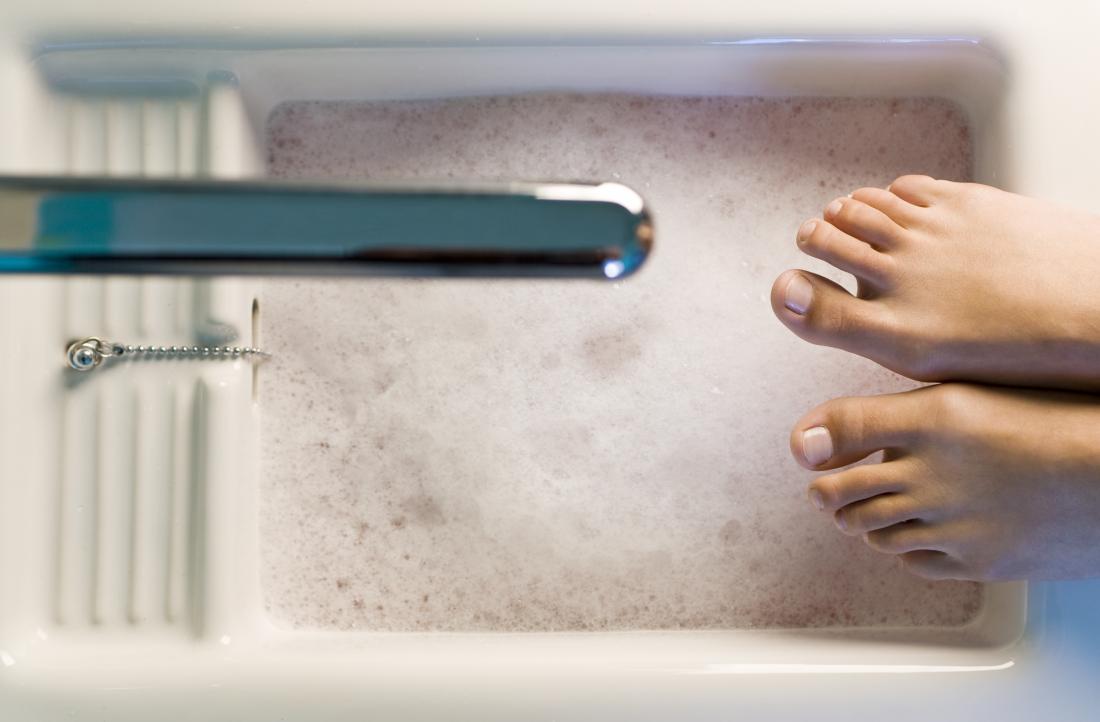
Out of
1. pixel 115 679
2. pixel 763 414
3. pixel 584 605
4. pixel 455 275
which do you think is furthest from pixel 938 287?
pixel 115 679

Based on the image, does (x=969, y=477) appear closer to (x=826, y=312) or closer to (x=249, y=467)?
(x=826, y=312)

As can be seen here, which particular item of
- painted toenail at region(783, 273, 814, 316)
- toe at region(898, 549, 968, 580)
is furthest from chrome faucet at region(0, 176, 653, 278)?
toe at region(898, 549, 968, 580)

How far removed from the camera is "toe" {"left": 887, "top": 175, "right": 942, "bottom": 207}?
757 millimetres

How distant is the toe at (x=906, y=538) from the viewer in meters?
0.75

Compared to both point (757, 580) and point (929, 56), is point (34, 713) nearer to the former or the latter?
point (757, 580)

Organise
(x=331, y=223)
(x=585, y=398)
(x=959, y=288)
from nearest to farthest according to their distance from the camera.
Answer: (x=331, y=223)
(x=959, y=288)
(x=585, y=398)

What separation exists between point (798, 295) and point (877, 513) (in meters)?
0.18

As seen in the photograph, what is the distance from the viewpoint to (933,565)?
30.1 inches

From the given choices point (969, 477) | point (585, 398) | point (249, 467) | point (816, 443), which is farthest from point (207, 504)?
point (969, 477)

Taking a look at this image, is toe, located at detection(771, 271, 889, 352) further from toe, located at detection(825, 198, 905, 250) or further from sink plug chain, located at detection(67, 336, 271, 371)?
sink plug chain, located at detection(67, 336, 271, 371)

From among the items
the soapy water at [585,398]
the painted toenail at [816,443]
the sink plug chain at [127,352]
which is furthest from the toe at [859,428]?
the sink plug chain at [127,352]

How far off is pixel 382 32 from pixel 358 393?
30 cm

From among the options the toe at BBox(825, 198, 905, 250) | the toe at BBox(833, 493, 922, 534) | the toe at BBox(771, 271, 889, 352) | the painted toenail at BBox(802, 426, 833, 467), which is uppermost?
the toe at BBox(825, 198, 905, 250)

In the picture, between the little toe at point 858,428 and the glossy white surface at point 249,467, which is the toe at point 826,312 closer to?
the little toe at point 858,428
